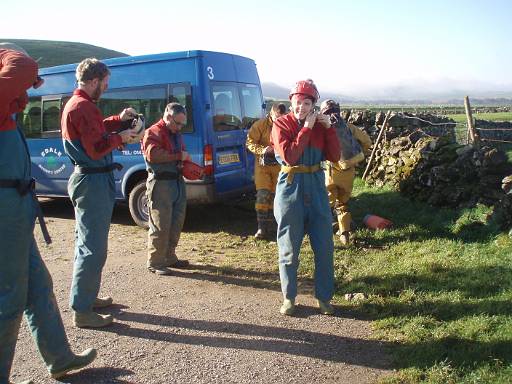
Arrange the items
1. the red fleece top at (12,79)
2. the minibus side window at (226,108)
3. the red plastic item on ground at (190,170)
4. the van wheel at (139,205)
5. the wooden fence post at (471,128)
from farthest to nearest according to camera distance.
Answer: the wooden fence post at (471,128) → the van wheel at (139,205) → the minibus side window at (226,108) → the red plastic item on ground at (190,170) → the red fleece top at (12,79)

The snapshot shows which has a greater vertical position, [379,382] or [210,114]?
[210,114]

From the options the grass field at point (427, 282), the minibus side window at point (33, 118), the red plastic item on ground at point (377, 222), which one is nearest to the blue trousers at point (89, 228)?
the grass field at point (427, 282)

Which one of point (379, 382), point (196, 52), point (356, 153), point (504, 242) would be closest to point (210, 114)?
point (196, 52)

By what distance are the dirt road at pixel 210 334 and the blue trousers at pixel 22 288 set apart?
0.43m

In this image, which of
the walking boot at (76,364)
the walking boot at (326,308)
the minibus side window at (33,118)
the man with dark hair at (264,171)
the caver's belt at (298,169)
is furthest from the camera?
the minibus side window at (33,118)

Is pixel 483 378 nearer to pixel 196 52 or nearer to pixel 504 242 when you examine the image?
pixel 504 242

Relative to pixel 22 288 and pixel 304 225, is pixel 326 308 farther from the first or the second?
pixel 22 288

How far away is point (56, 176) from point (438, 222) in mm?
6593

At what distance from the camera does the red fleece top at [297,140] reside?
4.23 metres

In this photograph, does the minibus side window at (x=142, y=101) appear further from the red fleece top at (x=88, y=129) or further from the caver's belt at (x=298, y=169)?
the caver's belt at (x=298, y=169)

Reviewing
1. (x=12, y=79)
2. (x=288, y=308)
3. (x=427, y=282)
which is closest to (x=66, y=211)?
(x=288, y=308)

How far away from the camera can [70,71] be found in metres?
8.33

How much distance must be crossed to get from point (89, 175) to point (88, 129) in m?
0.41

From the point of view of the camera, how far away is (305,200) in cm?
441
